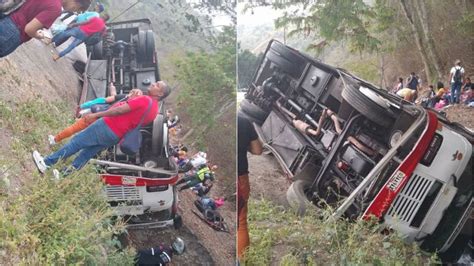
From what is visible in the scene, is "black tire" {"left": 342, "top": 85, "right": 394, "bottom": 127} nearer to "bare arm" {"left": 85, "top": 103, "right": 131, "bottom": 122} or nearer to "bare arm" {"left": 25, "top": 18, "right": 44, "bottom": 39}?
"bare arm" {"left": 85, "top": 103, "right": 131, "bottom": 122}

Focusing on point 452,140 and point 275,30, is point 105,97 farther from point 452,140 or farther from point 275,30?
point 452,140

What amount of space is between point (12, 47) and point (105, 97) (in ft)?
1.15

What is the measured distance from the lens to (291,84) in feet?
9.50

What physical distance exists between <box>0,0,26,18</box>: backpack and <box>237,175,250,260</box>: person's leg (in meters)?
1.23

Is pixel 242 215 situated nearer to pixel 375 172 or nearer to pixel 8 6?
pixel 375 172

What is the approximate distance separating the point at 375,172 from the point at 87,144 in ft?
4.70

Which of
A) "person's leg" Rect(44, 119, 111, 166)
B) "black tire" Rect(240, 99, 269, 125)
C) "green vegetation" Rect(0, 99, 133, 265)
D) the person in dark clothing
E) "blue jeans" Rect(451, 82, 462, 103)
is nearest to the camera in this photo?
"green vegetation" Rect(0, 99, 133, 265)

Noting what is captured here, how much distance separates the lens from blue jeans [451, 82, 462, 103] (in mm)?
3859

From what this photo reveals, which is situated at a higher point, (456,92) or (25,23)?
(456,92)

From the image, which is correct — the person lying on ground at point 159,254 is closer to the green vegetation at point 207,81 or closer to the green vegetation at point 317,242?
the green vegetation at point 207,81

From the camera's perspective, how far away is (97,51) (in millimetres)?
1824

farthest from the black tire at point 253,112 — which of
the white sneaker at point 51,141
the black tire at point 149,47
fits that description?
the white sneaker at point 51,141

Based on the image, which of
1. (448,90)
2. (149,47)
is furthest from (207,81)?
(448,90)

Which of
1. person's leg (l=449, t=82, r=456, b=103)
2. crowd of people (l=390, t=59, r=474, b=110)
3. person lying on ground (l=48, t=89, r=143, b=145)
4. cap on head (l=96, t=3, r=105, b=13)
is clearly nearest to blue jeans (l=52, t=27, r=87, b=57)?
cap on head (l=96, t=3, r=105, b=13)
